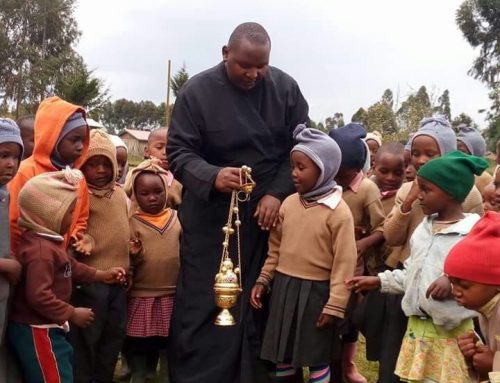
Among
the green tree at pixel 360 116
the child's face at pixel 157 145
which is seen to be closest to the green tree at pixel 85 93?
the green tree at pixel 360 116

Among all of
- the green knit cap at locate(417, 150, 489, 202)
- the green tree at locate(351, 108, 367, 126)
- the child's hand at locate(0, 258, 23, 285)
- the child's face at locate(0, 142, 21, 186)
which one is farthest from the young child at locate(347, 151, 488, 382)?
the green tree at locate(351, 108, 367, 126)

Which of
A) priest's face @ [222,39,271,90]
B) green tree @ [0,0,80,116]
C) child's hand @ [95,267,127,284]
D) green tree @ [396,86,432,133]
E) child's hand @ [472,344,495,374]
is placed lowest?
child's hand @ [472,344,495,374]

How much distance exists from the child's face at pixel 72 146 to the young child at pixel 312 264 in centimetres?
128

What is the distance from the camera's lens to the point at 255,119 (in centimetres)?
404

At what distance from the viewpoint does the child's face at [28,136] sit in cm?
472

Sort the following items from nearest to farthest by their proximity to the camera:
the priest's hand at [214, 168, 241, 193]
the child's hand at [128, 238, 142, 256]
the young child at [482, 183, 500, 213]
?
the priest's hand at [214, 168, 241, 193] → the young child at [482, 183, 500, 213] → the child's hand at [128, 238, 142, 256]

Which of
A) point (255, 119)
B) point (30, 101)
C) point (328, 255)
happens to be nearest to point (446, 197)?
point (328, 255)

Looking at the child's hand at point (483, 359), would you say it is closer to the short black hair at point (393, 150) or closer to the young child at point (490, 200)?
the young child at point (490, 200)

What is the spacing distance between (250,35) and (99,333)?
2.14 m

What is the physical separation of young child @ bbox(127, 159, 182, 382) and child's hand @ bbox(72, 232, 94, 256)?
40 centimetres

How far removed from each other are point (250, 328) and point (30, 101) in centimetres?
4996

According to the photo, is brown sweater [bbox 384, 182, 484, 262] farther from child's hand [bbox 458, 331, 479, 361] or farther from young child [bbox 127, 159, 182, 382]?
young child [bbox 127, 159, 182, 382]

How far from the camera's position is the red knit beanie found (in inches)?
110

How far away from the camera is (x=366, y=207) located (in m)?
4.31
